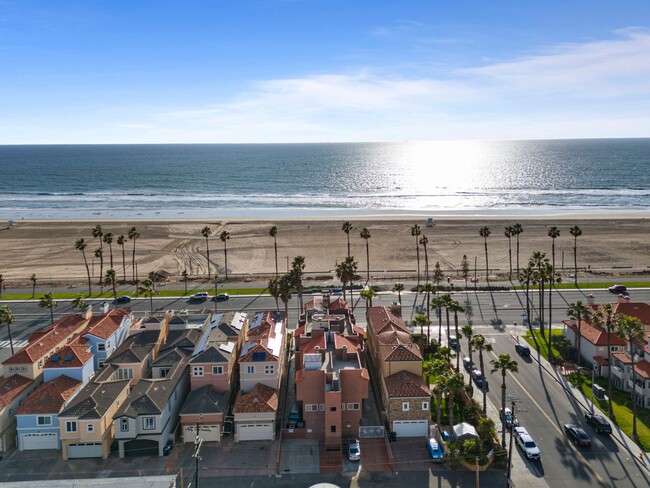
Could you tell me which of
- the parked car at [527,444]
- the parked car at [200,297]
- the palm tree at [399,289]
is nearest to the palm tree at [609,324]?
the parked car at [527,444]

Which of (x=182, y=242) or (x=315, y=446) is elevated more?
(x=182, y=242)

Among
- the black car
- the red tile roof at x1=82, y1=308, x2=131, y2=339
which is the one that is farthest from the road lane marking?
the red tile roof at x1=82, y1=308, x2=131, y2=339

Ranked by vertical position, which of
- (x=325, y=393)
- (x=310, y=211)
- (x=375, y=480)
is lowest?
(x=375, y=480)

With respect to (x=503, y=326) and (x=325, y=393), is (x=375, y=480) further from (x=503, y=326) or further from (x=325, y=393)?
(x=503, y=326)

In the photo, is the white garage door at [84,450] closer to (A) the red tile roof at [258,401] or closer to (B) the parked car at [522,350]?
(A) the red tile roof at [258,401]

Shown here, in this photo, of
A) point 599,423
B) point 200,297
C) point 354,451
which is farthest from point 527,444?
point 200,297

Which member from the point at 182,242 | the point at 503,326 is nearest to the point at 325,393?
the point at 503,326
